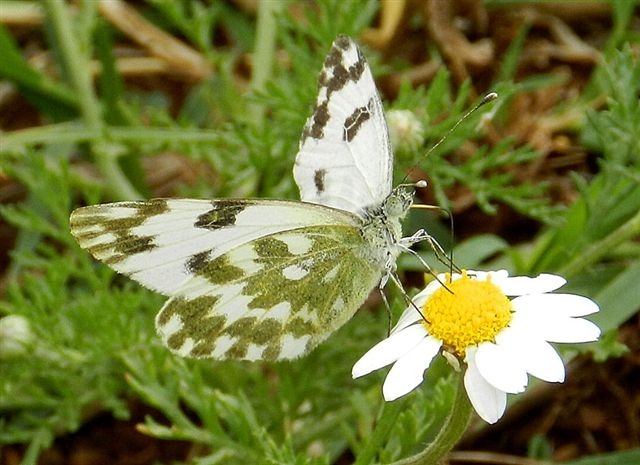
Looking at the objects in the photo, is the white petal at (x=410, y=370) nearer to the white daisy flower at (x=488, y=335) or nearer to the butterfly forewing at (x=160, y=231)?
the white daisy flower at (x=488, y=335)

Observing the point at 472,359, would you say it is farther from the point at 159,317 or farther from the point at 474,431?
the point at 474,431

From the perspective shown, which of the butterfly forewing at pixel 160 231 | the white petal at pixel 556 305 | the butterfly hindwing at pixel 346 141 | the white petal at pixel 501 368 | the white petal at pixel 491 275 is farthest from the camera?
the butterfly hindwing at pixel 346 141

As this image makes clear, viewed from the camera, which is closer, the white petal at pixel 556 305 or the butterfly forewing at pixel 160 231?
the white petal at pixel 556 305

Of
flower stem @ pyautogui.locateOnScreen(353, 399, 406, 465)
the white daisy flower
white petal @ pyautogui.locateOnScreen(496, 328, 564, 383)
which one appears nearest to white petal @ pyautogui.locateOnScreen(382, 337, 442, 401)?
the white daisy flower

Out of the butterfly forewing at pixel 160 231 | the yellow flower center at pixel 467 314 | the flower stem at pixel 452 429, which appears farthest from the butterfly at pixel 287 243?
the flower stem at pixel 452 429

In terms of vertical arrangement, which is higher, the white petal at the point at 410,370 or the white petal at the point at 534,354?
the white petal at the point at 410,370

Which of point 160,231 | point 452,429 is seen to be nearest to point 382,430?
point 452,429

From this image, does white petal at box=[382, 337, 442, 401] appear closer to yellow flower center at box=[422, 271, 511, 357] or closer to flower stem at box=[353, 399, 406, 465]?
yellow flower center at box=[422, 271, 511, 357]
